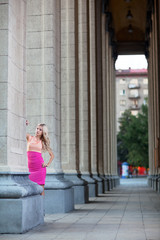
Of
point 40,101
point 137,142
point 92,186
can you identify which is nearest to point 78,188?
point 40,101

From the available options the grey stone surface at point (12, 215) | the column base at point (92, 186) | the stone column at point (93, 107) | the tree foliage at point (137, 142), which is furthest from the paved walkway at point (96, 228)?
the tree foliage at point (137, 142)

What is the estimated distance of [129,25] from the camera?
57938 millimetres

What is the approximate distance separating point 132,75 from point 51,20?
123374 millimetres

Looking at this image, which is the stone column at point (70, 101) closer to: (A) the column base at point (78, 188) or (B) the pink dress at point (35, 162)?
(A) the column base at point (78, 188)

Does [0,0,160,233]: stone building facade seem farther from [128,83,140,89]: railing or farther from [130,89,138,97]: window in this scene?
[130,89,138,97]: window

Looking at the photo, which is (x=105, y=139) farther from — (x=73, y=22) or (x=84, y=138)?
(x=73, y=22)

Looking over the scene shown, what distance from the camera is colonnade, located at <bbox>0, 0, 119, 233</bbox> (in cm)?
1050

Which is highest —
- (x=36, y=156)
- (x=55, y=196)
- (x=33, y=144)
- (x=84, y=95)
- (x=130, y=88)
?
(x=130, y=88)

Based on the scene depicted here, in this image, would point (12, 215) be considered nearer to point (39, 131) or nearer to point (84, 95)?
point (39, 131)

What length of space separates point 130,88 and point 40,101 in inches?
4900

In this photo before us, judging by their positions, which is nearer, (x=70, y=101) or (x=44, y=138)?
(x=44, y=138)

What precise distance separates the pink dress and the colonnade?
1.49 meters

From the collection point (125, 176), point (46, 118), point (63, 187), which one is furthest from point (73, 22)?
point (125, 176)

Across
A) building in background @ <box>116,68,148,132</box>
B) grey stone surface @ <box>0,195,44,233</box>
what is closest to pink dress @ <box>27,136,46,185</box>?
grey stone surface @ <box>0,195,44,233</box>
